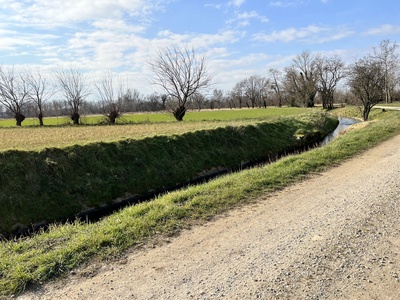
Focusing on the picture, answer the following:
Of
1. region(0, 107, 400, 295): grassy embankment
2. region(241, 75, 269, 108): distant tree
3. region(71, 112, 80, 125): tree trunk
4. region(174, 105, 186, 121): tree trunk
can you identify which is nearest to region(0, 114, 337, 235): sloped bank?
region(0, 107, 400, 295): grassy embankment

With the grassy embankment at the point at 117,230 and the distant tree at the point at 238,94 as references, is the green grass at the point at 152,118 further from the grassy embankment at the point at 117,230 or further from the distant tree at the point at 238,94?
the distant tree at the point at 238,94

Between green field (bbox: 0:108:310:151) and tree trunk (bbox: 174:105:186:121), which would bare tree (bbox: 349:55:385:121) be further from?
tree trunk (bbox: 174:105:186:121)

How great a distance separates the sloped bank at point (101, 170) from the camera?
33.0ft

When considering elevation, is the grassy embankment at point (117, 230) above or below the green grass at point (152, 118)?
below

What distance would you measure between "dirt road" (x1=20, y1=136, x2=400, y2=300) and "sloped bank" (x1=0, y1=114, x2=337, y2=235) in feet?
23.1

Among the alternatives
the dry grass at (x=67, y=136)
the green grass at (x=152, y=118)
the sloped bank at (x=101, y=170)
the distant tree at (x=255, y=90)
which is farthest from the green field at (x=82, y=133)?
the distant tree at (x=255, y=90)

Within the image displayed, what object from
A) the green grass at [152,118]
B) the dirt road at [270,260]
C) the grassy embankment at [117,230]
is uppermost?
the green grass at [152,118]

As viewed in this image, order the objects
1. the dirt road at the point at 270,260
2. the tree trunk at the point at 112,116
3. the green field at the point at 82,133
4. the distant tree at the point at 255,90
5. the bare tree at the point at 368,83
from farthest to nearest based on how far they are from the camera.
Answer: the distant tree at the point at 255,90 → the tree trunk at the point at 112,116 → the bare tree at the point at 368,83 → the green field at the point at 82,133 → the dirt road at the point at 270,260

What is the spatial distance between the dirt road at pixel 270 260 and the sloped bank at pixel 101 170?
705 cm

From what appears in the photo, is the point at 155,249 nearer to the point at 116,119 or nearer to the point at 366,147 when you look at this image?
the point at 366,147

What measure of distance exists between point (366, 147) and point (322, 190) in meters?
7.43

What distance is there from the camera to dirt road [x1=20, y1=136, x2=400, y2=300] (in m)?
3.45

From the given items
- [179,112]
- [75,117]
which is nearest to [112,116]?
[75,117]

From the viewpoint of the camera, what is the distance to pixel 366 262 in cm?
387
